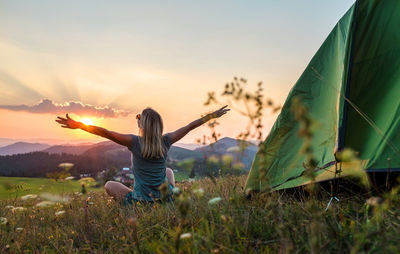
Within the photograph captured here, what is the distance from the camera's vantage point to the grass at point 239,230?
1.96 m

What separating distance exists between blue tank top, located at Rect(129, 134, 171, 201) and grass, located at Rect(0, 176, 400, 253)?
1.27 meters

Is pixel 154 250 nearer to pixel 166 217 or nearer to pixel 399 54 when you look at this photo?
pixel 166 217

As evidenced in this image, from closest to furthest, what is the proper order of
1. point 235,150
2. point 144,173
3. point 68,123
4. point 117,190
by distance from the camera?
1. point 235,150
2. point 68,123
3. point 144,173
4. point 117,190

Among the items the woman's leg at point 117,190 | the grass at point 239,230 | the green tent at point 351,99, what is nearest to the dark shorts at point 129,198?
the woman's leg at point 117,190

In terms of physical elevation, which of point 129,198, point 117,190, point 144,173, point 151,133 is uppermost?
point 151,133

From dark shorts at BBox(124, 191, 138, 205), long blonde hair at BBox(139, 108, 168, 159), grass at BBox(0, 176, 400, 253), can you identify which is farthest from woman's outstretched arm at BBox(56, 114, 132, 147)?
grass at BBox(0, 176, 400, 253)

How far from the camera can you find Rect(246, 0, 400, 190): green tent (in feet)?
11.4

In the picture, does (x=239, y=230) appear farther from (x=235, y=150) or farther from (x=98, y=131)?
(x=98, y=131)

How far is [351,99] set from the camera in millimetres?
3795

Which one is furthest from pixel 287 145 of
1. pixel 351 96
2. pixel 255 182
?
pixel 351 96

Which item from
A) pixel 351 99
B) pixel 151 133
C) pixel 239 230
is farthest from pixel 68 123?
pixel 351 99

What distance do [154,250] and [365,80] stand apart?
3.12 meters

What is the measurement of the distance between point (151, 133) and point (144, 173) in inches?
31.2

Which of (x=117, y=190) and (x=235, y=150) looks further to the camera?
(x=117, y=190)
